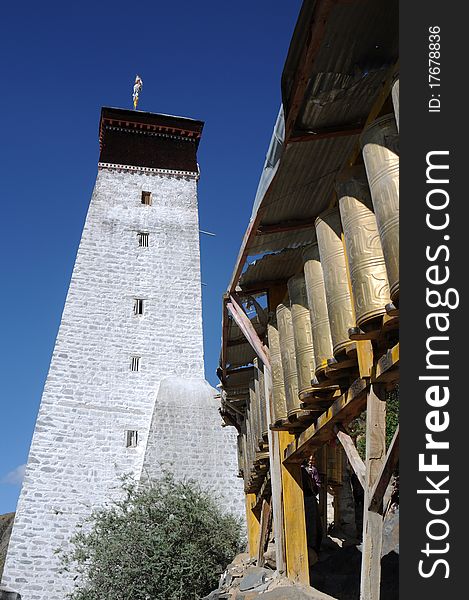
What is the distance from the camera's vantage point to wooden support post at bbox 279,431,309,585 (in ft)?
19.2

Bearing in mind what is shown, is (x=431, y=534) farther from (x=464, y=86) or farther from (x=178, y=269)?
(x=178, y=269)

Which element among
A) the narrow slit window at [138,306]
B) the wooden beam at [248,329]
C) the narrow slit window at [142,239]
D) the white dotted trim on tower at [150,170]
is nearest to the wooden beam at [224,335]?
the wooden beam at [248,329]

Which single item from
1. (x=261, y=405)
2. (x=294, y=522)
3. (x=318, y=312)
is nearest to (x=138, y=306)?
(x=261, y=405)

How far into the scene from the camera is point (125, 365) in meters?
18.9

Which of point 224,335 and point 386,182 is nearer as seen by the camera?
point 386,182

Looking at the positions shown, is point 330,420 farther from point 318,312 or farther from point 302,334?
point 318,312

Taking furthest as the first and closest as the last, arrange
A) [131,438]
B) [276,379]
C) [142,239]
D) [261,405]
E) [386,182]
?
[142,239], [131,438], [261,405], [276,379], [386,182]

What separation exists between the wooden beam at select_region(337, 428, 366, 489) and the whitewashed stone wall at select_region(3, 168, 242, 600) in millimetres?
12860

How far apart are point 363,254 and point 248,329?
9.83 feet

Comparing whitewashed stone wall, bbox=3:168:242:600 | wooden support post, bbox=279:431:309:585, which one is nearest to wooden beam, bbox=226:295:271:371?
wooden support post, bbox=279:431:309:585

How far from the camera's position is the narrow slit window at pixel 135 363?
1895 centimetres

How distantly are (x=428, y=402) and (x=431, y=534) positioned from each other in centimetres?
45

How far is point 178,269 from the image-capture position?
830 inches

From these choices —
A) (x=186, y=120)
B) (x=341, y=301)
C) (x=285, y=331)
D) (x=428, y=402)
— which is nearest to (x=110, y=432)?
(x=186, y=120)
